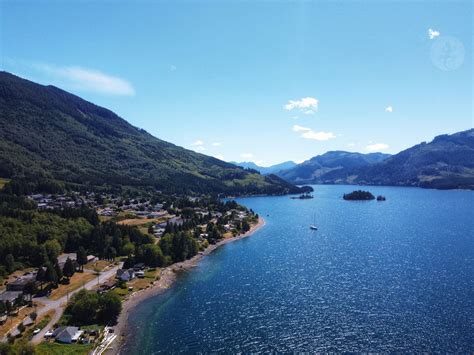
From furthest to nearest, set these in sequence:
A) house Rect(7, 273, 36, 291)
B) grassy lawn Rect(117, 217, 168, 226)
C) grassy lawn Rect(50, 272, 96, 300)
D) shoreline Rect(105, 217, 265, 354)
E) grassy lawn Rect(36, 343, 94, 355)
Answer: grassy lawn Rect(117, 217, 168, 226), grassy lawn Rect(50, 272, 96, 300), house Rect(7, 273, 36, 291), shoreline Rect(105, 217, 265, 354), grassy lawn Rect(36, 343, 94, 355)

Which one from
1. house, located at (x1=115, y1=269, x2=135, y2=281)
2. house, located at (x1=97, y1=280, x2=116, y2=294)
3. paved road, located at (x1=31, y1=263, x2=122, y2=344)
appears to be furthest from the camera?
house, located at (x1=115, y1=269, x2=135, y2=281)

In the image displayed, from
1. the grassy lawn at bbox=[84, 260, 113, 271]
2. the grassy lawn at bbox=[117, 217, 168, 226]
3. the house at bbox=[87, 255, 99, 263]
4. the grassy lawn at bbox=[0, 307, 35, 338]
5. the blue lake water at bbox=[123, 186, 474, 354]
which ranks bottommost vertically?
the blue lake water at bbox=[123, 186, 474, 354]

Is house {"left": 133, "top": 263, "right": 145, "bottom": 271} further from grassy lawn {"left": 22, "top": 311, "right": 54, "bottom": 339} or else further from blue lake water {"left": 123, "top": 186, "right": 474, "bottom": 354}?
grassy lawn {"left": 22, "top": 311, "right": 54, "bottom": 339}

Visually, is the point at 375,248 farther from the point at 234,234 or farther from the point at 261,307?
the point at 261,307

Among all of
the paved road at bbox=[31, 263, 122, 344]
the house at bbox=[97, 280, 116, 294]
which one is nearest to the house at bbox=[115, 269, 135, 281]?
the paved road at bbox=[31, 263, 122, 344]

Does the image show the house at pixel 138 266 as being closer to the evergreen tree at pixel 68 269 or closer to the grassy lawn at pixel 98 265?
the grassy lawn at pixel 98 265

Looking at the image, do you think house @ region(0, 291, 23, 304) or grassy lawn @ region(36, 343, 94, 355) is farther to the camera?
house @ region(0, 291, 23, 304)

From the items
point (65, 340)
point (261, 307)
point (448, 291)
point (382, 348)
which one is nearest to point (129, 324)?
point (65, 340)
